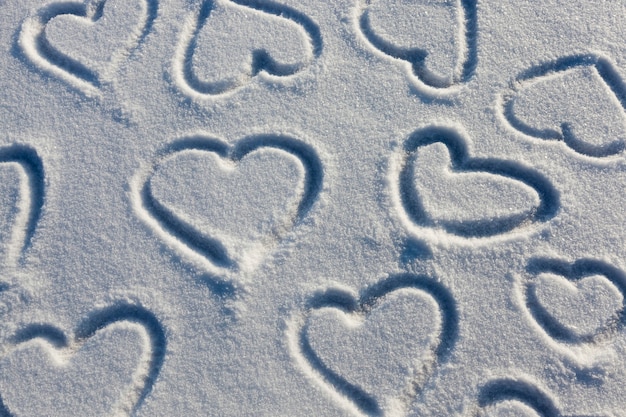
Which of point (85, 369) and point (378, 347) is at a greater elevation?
point (378, 347)

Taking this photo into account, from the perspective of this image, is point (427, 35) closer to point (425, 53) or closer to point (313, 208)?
point (425, 53)

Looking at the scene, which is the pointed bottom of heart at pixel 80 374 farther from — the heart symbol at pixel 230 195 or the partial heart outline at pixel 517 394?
the partial heart outline at pixel 517 394

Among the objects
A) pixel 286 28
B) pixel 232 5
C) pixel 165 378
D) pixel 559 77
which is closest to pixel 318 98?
pixel 286 28

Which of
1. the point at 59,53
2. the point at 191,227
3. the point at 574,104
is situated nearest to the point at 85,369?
the point at 191,227

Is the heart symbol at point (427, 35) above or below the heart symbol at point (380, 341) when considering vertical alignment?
above

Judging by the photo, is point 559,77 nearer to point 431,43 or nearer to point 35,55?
point 431,43

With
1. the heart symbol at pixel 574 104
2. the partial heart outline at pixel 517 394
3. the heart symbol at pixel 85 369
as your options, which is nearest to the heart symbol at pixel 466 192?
the heart symbol at pixel 574 104
